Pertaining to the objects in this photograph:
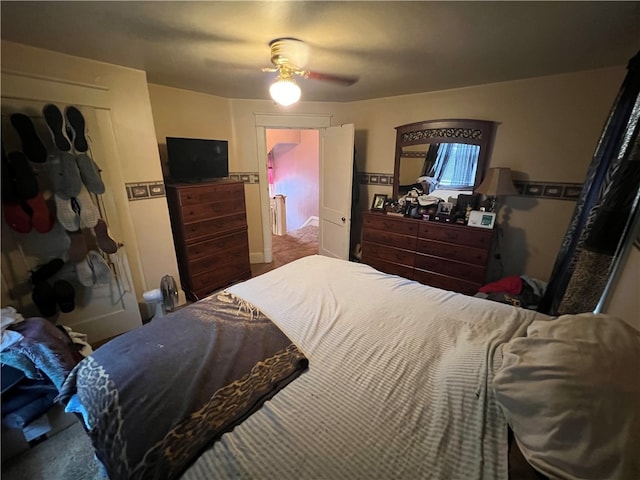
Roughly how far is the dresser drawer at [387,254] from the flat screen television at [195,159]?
1893 mm

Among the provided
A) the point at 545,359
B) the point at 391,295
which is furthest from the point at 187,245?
the point at 545,359

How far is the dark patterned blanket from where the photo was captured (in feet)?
2.44

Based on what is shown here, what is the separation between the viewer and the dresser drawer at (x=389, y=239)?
2832 mm

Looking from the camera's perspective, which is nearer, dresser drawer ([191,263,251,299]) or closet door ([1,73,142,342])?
closet door ([1,73,142,342])

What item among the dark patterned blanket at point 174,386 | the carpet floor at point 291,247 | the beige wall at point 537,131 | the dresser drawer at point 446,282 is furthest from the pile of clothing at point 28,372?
the beige wall at point 537,131

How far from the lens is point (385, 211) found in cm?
309

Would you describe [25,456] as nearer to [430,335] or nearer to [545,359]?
[430,335]

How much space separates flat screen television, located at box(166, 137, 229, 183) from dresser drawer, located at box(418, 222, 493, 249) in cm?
231

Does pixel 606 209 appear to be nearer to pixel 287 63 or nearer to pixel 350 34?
pixel 350 34

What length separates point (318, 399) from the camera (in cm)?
93

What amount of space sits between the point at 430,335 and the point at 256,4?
5.79 feet

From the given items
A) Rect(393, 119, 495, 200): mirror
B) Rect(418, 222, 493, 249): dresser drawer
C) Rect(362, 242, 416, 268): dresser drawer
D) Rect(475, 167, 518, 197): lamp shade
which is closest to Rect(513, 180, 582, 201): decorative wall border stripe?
Rect(475, 167, 518, 197): lamp shade

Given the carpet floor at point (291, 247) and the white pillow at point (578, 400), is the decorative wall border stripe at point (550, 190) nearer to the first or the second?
the white pillow at point (578, 400)

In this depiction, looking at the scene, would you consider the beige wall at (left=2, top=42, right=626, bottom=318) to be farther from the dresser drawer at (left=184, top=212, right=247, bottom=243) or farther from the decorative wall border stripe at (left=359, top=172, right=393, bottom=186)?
the decorative wall border stripe at (left=359, top=172, right=393, bottom=186)
